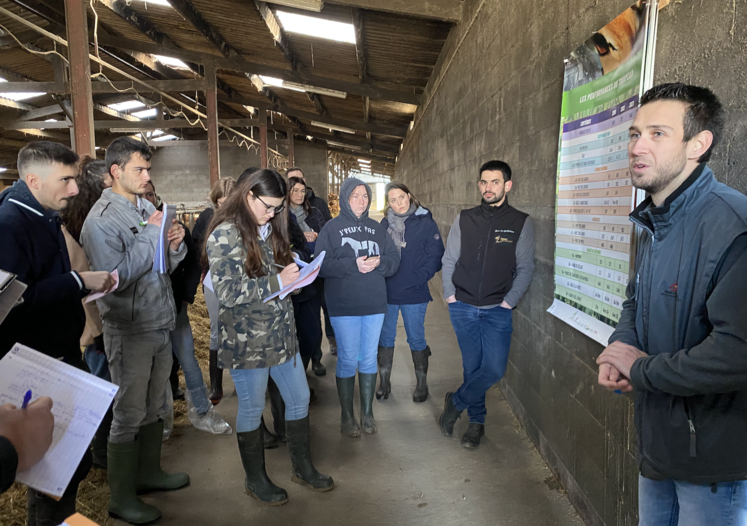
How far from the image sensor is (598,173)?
1948 mm

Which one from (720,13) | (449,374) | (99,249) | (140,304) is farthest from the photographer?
(449,374)

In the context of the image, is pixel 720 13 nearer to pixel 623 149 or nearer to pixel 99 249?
pixel 623 149

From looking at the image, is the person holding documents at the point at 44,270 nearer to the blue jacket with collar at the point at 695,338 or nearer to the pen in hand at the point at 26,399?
the pen in hand at the point at 26,399

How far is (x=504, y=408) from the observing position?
3.53m

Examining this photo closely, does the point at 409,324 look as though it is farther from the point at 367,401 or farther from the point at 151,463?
the point at 151,463

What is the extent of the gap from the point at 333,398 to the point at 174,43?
808 cm

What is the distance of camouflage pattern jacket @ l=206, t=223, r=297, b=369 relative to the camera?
208 cm

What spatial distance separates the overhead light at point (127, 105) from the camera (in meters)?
12.6

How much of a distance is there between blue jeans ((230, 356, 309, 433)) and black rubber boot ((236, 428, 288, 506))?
80 millimetres

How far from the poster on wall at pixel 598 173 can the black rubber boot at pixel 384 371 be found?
1580 millimetres

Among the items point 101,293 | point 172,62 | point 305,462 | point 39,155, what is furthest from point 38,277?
point 172,62

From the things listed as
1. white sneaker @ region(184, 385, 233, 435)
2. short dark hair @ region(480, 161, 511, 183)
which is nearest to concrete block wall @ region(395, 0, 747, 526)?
short dark hair @ region(480, 161, 511, 183)

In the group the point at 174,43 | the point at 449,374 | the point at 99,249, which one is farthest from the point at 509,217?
the point at 174,43

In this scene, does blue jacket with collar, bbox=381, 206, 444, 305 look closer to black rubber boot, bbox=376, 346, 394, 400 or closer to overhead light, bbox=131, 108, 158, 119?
black rubber boot, bbox=376, 346, 394, 400
